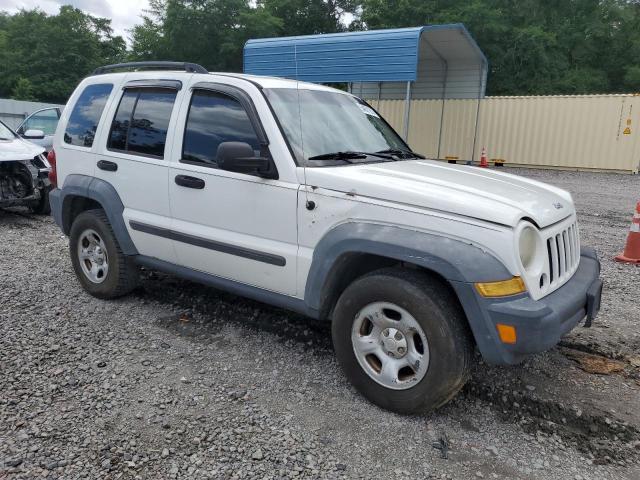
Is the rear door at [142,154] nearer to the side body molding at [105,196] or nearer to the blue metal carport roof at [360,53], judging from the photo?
the side body molding at [105,196]

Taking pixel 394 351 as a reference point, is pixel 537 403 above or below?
below

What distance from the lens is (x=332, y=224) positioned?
127 inches

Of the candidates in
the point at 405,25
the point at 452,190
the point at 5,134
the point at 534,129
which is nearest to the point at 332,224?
the point at 452,190

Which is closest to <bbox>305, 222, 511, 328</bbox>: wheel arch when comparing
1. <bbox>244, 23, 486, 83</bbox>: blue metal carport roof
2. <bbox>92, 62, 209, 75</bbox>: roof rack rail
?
<bbox>92, 62, 209, 75</bbox>: roof rack rail

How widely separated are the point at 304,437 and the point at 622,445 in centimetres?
174

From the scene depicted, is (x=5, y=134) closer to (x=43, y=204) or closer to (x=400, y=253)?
(x=43, y=204)

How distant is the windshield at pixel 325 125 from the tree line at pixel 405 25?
965 inches

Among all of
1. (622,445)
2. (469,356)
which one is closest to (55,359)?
(469,356)

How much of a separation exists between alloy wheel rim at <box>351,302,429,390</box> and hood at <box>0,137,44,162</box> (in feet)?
23.1

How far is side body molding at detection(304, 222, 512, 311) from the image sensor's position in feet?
8.83

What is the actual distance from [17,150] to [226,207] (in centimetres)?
622

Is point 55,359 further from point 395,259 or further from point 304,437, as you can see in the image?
point 395,259

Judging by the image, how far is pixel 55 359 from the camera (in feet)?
12.2

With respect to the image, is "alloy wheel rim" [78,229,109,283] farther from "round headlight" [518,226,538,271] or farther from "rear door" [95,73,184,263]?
"round headlight" [518,226,538,271]
